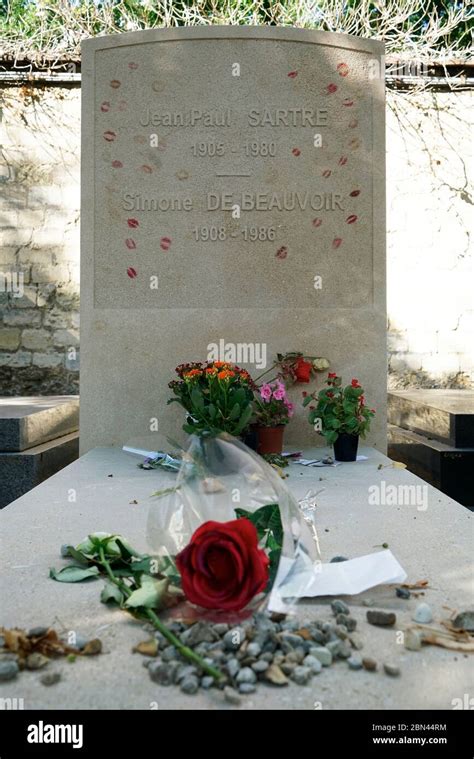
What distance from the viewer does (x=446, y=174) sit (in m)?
6.93

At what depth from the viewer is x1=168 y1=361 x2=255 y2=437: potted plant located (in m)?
3.66

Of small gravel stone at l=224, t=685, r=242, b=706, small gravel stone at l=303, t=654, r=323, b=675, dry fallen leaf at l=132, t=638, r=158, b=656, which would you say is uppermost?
dry fallen leaf at l=132, t=638, r=158, b=656

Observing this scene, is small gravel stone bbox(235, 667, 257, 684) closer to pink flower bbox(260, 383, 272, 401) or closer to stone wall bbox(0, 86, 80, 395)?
pink flower bbox(260, 383, 272, 401)

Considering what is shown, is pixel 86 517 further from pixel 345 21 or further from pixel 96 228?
pixel 345 21

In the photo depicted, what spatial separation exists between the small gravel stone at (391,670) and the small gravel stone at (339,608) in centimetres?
28

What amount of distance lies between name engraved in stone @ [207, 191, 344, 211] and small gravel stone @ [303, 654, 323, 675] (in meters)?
3.43

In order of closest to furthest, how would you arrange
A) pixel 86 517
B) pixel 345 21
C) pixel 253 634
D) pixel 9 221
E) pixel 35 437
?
pixel 253 634
pixel 86 517
pixel 35 437
pixel 9 221
pixel 345 21

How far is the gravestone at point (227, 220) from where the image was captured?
4426 millimetres

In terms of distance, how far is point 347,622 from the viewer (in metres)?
1.57

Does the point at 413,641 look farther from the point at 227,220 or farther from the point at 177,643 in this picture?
the point at 227,220

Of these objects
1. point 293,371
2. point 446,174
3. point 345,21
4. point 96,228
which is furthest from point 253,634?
point 345,21

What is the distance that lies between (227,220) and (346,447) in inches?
62.1

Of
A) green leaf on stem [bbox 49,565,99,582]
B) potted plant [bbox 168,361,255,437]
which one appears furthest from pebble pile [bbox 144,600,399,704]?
potted plant [bbox 168,361,255,437]

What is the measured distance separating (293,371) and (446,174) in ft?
11.8
